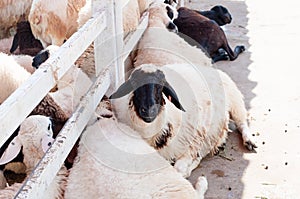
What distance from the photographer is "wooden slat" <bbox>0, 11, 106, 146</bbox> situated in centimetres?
219

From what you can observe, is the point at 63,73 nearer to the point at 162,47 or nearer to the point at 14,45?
the point at 162,47

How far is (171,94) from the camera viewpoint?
386 cm

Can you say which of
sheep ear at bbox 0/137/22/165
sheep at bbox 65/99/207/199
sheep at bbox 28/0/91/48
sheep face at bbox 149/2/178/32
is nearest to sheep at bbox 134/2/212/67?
sheep face at bbox 149/2/178/32

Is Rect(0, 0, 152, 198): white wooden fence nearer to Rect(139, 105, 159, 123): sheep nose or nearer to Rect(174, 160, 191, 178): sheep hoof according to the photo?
Rect(139, 105, 159, 123): sheep nose

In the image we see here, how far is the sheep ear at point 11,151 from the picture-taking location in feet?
10.6

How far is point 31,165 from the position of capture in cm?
343

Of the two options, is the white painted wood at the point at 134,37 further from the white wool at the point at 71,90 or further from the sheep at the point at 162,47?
the white wool at the point at 71,90

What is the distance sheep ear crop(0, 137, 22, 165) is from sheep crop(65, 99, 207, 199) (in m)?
0.38

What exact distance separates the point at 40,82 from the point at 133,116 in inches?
46.8

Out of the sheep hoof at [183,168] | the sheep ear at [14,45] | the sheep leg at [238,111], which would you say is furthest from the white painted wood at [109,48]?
the sheep ear at [14,45]

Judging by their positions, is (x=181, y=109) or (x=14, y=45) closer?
(x=181, y=109)

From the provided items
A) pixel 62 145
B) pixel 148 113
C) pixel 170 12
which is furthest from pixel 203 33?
pixel 62 145

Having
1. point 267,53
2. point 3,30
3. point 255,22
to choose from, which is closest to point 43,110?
point 3,30

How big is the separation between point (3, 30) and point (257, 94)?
3186mm
